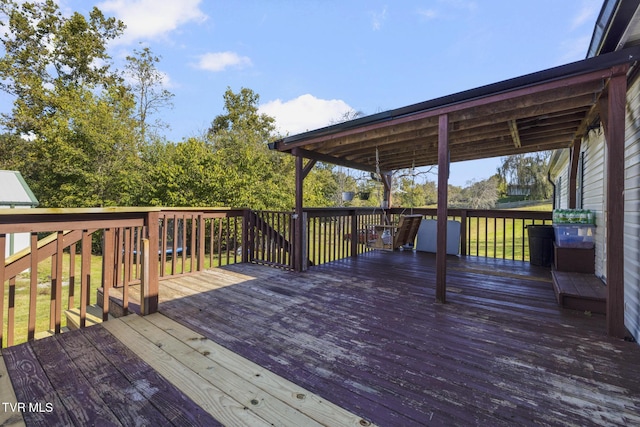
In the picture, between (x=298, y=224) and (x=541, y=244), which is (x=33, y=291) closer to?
(x=298, y=224)

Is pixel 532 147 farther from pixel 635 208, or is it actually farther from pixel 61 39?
pixel 61 39

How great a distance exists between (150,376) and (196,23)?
11849 millimetres

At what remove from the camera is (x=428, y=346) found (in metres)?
2.25

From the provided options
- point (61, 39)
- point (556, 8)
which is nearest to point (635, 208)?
point (556, 8)

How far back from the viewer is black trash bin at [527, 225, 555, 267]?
492cm

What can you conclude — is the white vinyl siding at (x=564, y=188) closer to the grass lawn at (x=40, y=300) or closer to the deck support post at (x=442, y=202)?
the deck support post at (x=442, y=202)

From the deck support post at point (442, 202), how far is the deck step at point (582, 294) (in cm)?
120

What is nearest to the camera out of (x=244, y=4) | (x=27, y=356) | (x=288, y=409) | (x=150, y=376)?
(x=288, y=409)

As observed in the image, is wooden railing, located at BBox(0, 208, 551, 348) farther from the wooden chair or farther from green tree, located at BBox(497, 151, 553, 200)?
green tree, located at BBox(497, 151, 553, 200)

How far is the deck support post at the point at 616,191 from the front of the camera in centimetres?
226

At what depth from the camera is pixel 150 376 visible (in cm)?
185

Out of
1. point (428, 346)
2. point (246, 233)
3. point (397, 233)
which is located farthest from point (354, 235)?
point (428, 346)

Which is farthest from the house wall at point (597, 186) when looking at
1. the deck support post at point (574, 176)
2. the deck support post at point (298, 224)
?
the deck support post at point (298, 224)

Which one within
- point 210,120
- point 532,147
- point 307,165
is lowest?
point 307,165
